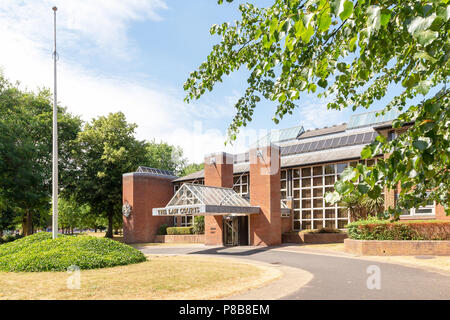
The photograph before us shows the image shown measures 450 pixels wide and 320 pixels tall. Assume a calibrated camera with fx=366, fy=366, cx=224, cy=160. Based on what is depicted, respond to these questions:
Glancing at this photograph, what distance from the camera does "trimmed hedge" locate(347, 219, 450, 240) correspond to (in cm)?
1859

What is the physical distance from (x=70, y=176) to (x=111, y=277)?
109 ft

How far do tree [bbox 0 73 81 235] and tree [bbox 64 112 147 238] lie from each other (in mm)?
1892

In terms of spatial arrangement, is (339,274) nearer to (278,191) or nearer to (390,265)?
(390,265)

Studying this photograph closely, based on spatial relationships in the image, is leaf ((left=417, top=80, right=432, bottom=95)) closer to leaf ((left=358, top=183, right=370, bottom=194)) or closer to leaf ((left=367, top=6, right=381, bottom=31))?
leaf ((left=367, top=6, right=381, bottom=31))

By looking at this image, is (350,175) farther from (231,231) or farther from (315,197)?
(315,197)

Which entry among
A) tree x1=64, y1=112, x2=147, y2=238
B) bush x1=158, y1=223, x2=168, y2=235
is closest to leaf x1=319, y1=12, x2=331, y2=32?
bush x1=158, y1=223, x2=168, y2=235


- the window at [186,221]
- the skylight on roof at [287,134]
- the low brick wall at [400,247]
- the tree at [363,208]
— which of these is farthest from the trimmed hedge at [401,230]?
the skylight on roof at [287,134]

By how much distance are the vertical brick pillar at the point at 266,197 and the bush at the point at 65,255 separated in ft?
38.2

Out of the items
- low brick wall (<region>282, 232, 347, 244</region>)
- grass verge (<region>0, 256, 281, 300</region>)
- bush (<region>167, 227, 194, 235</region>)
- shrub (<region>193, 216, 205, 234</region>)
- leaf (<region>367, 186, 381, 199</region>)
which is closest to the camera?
leaf (<region>367, 186, 381, 199</region>)

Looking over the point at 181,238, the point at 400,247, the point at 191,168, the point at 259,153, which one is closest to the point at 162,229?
the point at 181,238

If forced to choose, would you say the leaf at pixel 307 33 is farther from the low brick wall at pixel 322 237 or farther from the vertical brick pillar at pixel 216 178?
the vertical brick pillar at pixel 216 178

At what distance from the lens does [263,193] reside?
89.8 feet

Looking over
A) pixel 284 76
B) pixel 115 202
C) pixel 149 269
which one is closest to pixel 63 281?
pixel 149 269

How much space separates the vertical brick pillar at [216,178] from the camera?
97.2 feet
